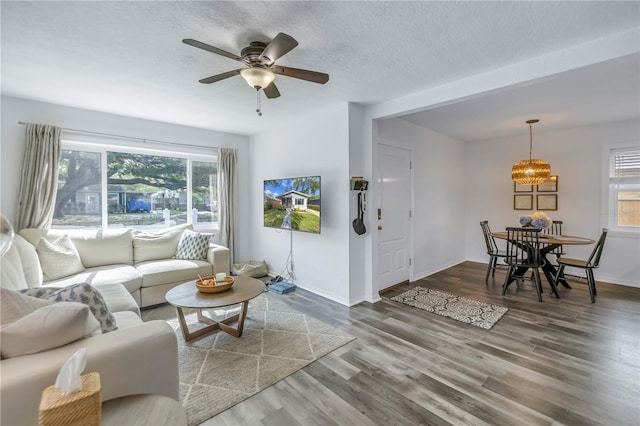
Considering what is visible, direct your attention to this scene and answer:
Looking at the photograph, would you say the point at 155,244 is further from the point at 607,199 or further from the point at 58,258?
the point at 607,199

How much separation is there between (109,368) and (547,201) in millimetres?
6392

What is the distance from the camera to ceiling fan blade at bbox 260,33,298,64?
65.3 inches

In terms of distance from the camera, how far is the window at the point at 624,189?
435 cm

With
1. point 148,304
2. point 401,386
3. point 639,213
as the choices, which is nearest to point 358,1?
point 401,386

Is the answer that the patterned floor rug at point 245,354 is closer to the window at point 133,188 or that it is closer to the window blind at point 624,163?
the window at point 133,188

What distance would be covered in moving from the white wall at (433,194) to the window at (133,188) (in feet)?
10.4

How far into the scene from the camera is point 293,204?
4047mm

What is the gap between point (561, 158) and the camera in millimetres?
4938

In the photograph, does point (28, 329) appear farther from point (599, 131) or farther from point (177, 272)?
point (599, 131)

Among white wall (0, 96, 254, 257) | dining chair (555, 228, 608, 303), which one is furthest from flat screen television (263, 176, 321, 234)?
dining chair (555, 228, 608, 303)

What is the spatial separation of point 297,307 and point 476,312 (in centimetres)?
211

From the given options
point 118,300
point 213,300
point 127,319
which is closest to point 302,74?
point 213,300

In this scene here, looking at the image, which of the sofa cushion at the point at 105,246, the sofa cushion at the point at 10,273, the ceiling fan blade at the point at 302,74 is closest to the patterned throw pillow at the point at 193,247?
the sofa cushion at the point at 105,246

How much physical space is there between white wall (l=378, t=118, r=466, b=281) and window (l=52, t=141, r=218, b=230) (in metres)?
3.18
